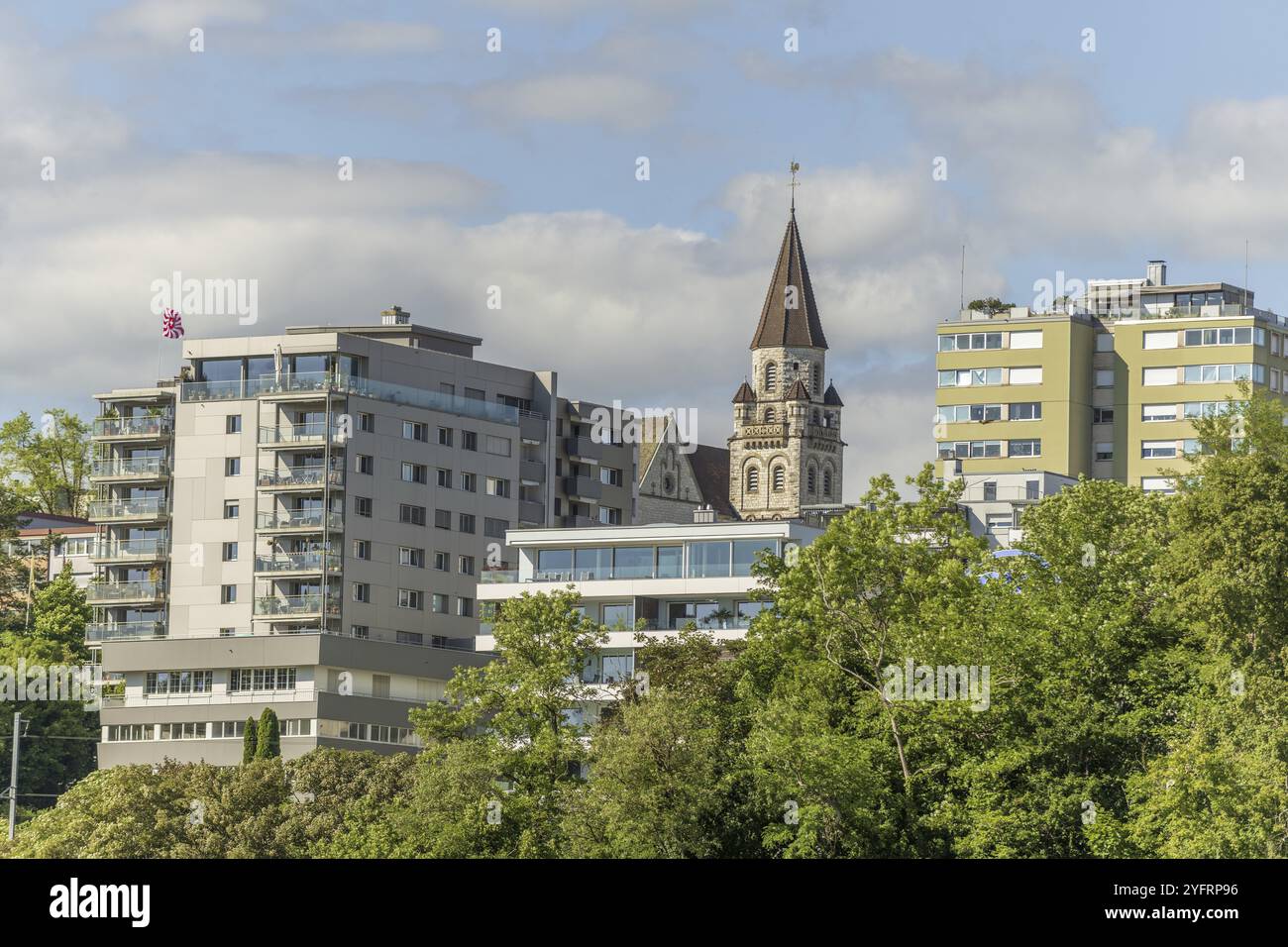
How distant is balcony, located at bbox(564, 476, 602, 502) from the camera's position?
142 m

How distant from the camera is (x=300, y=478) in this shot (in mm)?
122812

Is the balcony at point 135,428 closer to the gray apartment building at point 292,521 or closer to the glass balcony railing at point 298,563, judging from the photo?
the gray apartment building at point 292,521

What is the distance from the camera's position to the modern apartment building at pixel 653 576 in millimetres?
96000

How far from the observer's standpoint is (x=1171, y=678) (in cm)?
7119

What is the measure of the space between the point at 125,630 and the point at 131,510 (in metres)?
7.70

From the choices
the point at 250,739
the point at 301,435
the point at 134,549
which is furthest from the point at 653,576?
the point at 134,549

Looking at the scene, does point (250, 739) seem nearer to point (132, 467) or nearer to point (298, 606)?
point (298, 606)

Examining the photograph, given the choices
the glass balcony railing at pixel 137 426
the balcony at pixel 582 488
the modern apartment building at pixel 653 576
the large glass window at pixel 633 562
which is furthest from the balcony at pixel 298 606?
the large glass window at pixel 633 562

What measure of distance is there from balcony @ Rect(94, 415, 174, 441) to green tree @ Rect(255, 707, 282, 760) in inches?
1202

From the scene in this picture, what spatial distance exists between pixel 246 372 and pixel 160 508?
9412mm

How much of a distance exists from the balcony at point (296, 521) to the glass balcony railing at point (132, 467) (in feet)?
29.0
